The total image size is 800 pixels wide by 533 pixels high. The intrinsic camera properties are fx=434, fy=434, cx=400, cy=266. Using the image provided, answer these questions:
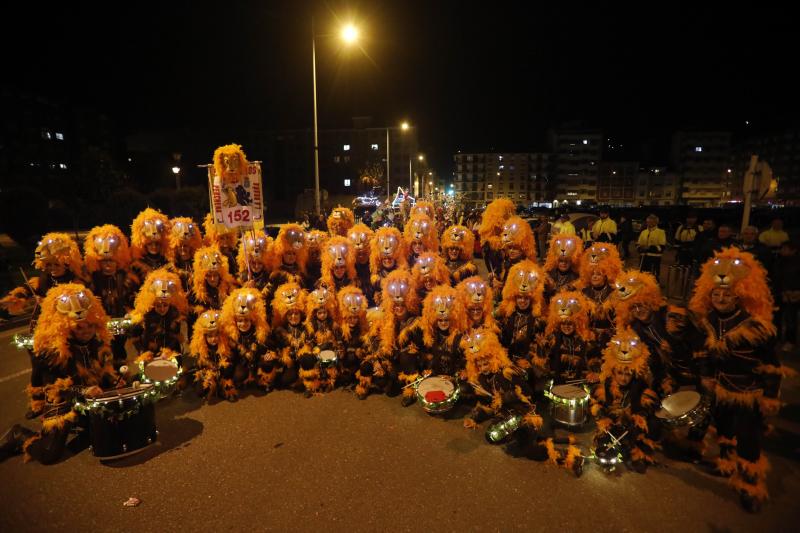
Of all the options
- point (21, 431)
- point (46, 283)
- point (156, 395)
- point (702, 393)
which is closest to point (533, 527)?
point (702, 393)

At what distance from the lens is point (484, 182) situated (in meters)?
90.8

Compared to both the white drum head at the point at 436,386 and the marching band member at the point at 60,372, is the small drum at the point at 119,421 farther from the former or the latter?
the white drum head at the point at 436,386

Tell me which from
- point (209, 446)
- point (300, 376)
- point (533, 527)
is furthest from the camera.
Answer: point (300, 376)

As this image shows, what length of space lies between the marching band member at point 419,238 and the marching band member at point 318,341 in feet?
5.57

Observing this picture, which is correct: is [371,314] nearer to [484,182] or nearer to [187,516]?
[187,516]

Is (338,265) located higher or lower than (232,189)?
lower

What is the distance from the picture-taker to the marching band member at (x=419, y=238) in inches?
268

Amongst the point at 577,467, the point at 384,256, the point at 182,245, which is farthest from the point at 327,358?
the point at 182,245

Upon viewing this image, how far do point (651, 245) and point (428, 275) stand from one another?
18.5 ft

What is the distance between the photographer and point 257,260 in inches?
265

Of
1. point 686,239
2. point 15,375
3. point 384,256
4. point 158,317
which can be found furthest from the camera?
point 686,239

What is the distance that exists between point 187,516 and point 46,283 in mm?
4023

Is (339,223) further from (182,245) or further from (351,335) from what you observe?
(351,335)

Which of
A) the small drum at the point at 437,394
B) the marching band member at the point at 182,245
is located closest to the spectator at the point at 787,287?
the small drum at the point at 437,394
